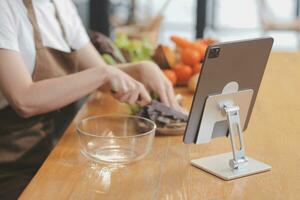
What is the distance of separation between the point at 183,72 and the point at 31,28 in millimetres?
617

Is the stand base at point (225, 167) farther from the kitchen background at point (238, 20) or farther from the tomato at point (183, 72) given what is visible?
the kitchen background at point (238, 20)

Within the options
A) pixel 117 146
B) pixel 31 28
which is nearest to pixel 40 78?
pixel 31 28

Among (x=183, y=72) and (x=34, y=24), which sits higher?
(x=34, y=24)

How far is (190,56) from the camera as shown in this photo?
209 cm

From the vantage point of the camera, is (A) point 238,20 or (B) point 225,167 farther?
(A) point 238,20

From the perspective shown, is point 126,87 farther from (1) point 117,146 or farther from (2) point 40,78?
(2) point 40,78

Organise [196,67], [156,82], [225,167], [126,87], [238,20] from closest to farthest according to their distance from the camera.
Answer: [225,167]
[126,87]
[156,82]
[196,67]
[238,20]

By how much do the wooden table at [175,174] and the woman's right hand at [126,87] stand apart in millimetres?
139

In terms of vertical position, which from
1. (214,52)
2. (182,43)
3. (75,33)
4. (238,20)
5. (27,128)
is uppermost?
(214,52)

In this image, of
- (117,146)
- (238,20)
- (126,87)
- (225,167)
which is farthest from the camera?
(238,20)

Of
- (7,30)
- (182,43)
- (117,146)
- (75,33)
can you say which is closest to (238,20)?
(182,43)

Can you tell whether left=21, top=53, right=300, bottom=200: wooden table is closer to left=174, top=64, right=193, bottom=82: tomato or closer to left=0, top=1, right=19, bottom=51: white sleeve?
left=0, top=1, right=19, bottom=51: white sleeve

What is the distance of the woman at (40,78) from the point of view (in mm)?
1563

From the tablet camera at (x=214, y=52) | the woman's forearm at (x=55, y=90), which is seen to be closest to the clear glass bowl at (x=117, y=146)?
the woman's forearm at (x=55, y=90)
